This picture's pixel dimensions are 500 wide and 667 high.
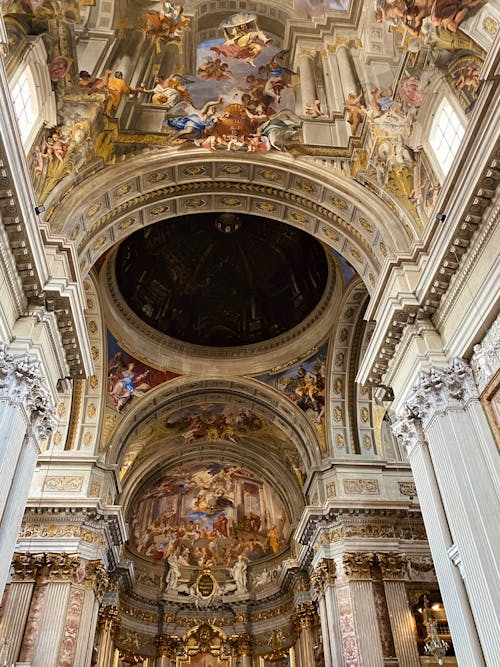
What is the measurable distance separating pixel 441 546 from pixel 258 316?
42.4ft

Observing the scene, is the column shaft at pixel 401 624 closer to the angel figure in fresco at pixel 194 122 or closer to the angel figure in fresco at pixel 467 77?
the angel figure in fresco at pixel 467 77

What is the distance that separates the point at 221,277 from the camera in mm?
20906

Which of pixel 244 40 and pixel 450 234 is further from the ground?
pixel 244 40

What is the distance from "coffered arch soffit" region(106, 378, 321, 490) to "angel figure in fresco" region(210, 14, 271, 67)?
10739 mm

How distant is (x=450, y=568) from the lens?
8.76 m

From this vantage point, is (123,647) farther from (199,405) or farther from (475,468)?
(475,468)

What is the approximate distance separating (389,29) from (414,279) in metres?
5.05

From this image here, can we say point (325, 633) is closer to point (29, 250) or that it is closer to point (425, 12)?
point (29, 250)

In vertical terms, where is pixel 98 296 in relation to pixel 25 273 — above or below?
above

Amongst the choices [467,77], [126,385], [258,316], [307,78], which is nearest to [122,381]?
[126,385]

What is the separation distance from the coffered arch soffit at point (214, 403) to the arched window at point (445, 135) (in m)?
11.0

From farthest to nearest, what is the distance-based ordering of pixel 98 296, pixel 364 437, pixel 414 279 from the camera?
1. pixel 364 437
2. pixel 98 296
3. pixel 414 279

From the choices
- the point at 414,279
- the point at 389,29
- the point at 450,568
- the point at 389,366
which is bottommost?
the point at 450,568

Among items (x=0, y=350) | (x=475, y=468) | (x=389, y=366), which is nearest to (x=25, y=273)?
(x=0, y=350)
